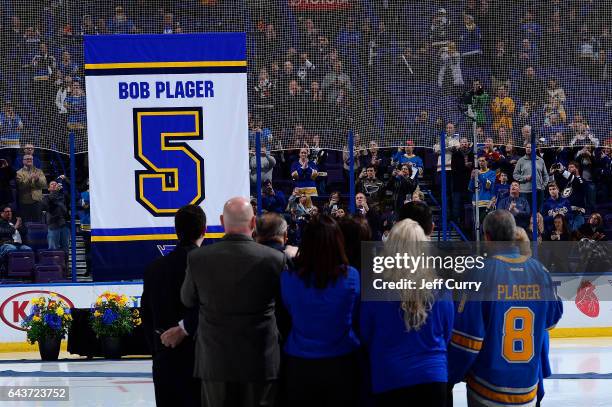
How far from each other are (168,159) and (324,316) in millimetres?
7135

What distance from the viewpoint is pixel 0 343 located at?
14852mm

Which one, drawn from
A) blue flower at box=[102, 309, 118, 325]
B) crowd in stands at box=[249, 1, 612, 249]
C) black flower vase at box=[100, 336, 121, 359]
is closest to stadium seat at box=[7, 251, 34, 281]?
black flower vase at box=[100, 336, 121, 359]

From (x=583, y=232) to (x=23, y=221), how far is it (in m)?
7.82

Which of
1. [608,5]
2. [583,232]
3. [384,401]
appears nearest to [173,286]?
[384,401]

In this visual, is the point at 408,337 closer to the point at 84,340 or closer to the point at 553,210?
the point at 84,340

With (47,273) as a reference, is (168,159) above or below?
above

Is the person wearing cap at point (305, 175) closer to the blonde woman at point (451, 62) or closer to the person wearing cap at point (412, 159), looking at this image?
the person wearing cap at point (412, 159)

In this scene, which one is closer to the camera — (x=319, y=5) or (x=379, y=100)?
(x=379, y=100)

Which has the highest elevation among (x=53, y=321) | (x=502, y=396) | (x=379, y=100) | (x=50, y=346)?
(x=379, y=100)

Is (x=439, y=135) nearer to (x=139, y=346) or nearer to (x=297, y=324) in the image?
(x=139, y=346)

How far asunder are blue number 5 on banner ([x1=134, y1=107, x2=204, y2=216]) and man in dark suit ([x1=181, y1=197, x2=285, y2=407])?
21.6ft

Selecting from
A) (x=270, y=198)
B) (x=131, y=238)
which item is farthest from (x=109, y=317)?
(x=270, y=198)

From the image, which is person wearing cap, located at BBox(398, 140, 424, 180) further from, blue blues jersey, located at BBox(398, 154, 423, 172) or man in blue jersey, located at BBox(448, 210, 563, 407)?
man in blue jersey, located at BBox(448, 210, 563, 407)

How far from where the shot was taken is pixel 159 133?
12328mm
